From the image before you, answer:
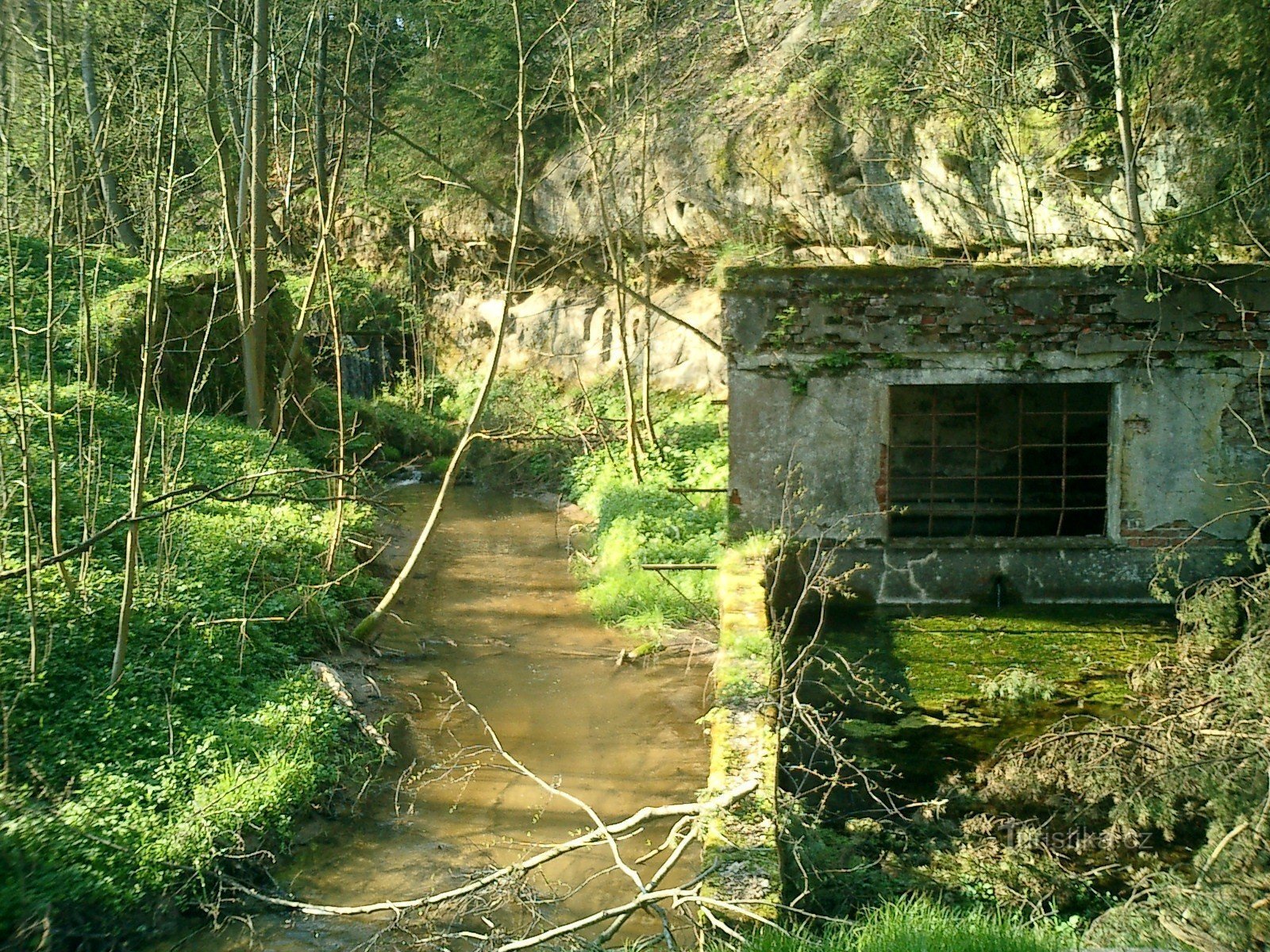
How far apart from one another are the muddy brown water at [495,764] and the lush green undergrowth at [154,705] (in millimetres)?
401

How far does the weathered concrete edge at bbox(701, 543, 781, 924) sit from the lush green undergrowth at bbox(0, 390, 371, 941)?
2273 millimetres

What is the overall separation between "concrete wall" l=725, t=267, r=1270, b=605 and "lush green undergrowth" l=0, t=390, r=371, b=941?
3856 millimetres

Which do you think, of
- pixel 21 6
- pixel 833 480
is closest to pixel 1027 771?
pixel 833 480

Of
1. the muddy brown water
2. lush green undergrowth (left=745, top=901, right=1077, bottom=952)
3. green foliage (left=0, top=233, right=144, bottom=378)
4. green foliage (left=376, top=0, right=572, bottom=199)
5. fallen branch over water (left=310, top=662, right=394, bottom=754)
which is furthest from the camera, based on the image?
green foliage (left=376, top=0, right=572, bottom=199)

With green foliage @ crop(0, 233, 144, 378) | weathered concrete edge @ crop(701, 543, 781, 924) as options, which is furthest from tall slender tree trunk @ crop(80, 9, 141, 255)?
weathered concrete edge @ crop(701, 543, 781, 924)

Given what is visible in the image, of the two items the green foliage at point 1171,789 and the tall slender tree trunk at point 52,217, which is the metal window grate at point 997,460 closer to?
the green foliage at point 1171,789

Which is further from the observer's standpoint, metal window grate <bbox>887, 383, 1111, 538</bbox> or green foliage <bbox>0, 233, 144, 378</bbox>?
metal window grate <bbox>887, 383, 1111, 538</bbox>

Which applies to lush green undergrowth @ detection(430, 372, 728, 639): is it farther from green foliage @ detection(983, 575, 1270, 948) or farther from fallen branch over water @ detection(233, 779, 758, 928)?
fallen branch over water @ detection(233, 779, 758, 928)

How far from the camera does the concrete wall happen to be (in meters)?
8.88

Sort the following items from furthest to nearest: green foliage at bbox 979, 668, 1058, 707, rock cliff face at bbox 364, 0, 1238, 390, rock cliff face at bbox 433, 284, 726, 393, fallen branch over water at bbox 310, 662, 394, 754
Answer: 1. rock cliff face at bbox 433, 284, 726, 393
2. rock cliff face at bbox 364, 0, 1238, 390
3. fallen branch over water at bbox 310, 662, 394, 754
4. green foliage at bbox 979, 668, 1058, 707

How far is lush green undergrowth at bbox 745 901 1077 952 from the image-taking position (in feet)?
11.7

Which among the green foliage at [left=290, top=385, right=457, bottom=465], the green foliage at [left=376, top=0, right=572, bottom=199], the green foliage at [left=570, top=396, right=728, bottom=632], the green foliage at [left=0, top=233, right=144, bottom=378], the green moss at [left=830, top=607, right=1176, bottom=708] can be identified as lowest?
the green moss at [left=830, top=607, right=1176, bottom=708]

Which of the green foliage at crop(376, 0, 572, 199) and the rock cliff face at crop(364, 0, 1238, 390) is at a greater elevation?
the green foliage at crop(376, 0, 572, 199)

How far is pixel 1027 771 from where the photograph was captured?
591 cm
